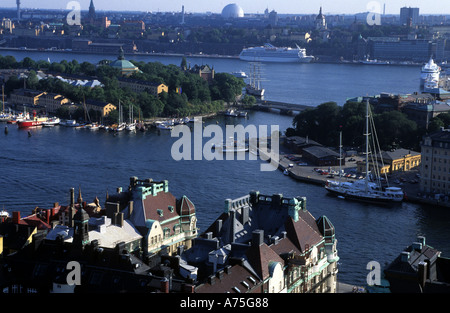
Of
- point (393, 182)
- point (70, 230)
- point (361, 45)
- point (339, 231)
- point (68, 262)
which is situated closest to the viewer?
point (68, 262)

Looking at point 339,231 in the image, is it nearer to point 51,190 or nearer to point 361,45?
point 51,190

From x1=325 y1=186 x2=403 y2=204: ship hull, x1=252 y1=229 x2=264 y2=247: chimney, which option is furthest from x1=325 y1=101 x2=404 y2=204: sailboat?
x1=252 y1=229 x2=264 y2=247: chimney

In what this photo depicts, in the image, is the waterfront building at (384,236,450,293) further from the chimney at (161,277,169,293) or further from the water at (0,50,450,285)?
the water at (0,50,450,285)

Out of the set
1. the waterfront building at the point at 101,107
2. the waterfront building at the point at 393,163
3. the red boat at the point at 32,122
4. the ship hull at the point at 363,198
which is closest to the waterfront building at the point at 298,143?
the waterfront building at the point at 393,163

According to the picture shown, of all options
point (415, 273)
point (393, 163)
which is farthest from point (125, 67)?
point (415, 273)

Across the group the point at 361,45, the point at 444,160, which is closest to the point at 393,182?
the point at 444,160

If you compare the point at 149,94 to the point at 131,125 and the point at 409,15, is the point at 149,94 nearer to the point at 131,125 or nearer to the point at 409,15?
the point at 131,125
